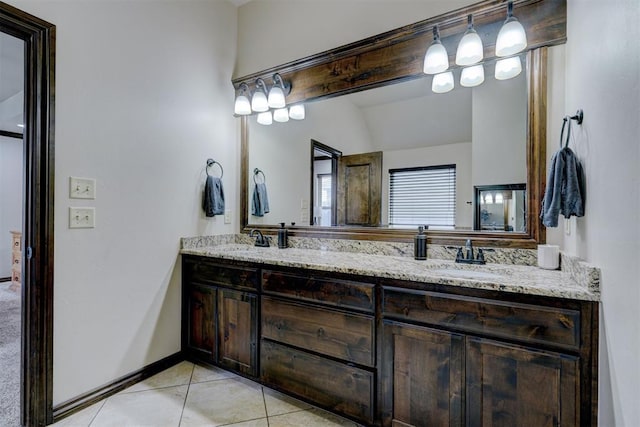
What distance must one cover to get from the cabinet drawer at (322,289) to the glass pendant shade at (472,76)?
1.35 m

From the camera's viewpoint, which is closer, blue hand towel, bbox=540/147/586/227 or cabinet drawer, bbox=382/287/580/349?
cabinet drawer, bbox=382/287/580/349

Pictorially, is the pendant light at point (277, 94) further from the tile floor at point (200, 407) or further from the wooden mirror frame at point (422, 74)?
the tile floor at point (200, 407)

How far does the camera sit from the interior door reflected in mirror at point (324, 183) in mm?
2367

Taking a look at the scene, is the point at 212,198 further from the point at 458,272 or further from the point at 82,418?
the point at 458,272

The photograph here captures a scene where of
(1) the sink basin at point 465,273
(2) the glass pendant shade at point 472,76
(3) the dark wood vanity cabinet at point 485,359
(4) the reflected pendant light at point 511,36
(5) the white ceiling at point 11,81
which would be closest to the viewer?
(3) the dark wood vanity cabinet at point 485,359

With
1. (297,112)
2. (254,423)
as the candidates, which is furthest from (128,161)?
(254,423)

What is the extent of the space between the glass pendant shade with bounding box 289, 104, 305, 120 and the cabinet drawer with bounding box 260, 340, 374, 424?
Result: 1.68m

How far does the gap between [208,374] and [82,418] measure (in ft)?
2.27

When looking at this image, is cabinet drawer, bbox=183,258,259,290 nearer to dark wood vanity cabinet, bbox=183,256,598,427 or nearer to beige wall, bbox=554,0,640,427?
dark wood vanity cabinet, bbox=183,256,598,427

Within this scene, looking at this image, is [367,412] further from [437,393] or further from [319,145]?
[319,145]

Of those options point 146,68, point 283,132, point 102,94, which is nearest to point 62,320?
point 102,94

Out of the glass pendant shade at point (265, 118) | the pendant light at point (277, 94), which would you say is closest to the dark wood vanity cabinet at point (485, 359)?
the pendant light at point (277, 94)

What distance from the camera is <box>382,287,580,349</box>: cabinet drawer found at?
117cm

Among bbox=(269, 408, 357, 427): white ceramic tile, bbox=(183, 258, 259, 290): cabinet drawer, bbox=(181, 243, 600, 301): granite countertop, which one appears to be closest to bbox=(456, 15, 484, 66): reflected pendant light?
Result: bbox=(181, 243, 600, 301): granite countertop
